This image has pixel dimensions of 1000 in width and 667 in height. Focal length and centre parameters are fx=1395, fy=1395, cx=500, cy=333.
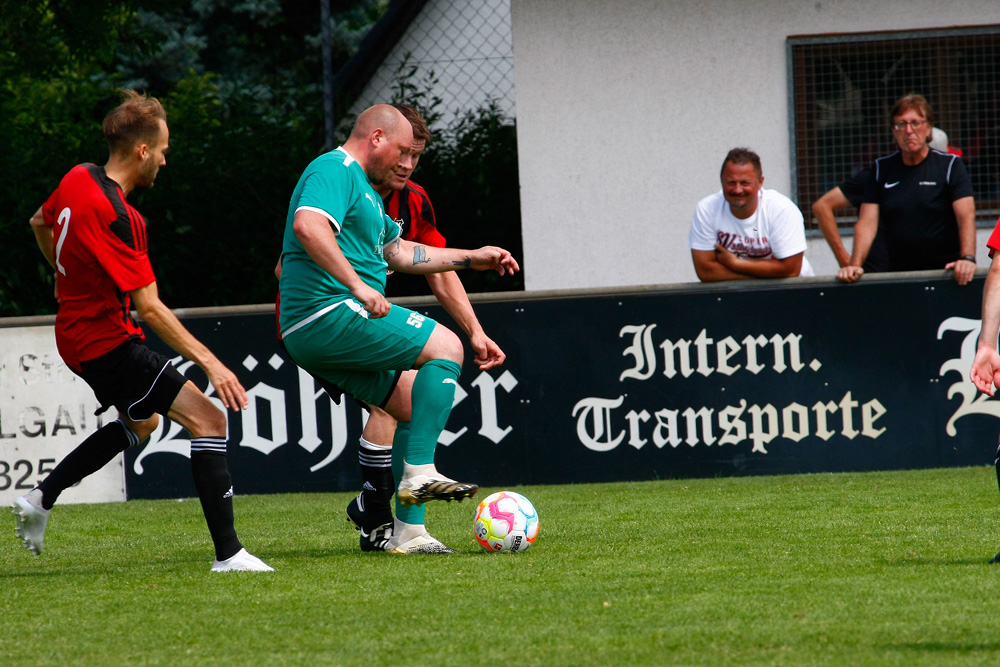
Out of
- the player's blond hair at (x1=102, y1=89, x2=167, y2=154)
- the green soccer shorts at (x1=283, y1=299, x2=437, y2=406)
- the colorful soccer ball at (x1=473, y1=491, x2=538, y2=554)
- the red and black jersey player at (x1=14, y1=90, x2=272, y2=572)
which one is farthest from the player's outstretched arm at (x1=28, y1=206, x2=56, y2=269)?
the colorful soccer ball at (x1=473, y1=491, x2=538, y2=554)

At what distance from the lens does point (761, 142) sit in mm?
12000

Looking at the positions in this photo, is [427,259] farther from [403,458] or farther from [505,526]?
[505,526]

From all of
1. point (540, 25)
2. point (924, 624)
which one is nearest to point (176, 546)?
point (924, 624)

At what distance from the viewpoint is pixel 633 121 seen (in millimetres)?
12188

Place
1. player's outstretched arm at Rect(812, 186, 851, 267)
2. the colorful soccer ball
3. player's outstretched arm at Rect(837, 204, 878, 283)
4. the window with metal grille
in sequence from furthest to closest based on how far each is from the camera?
1. the window with metal grille
2. player's outstretched arm at Rect(812, 186, 851, 267)
3. player's outstretched arm at Rect(837, 204, 878, 283)
4. the colorful soccer ball

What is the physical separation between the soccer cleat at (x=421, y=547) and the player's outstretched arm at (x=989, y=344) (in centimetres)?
243

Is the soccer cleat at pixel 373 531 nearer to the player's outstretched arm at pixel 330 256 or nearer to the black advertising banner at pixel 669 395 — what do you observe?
the player's outstretched arm at pixel 330 256

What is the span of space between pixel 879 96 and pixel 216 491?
A: 8.03 m

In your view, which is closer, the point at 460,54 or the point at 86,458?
the point at 86,458

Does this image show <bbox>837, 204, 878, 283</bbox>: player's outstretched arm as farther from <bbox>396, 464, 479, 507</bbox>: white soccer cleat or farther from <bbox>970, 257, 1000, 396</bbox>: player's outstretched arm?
<bbox>396, 464, 479, 507</bbox>: white soccer cleat

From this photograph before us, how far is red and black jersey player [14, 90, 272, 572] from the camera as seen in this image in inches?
222

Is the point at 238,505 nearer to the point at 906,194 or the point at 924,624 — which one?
the point at 906,194

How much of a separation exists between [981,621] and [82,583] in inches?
134

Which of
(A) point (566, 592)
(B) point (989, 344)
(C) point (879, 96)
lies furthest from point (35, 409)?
(C) point (879, 96)
